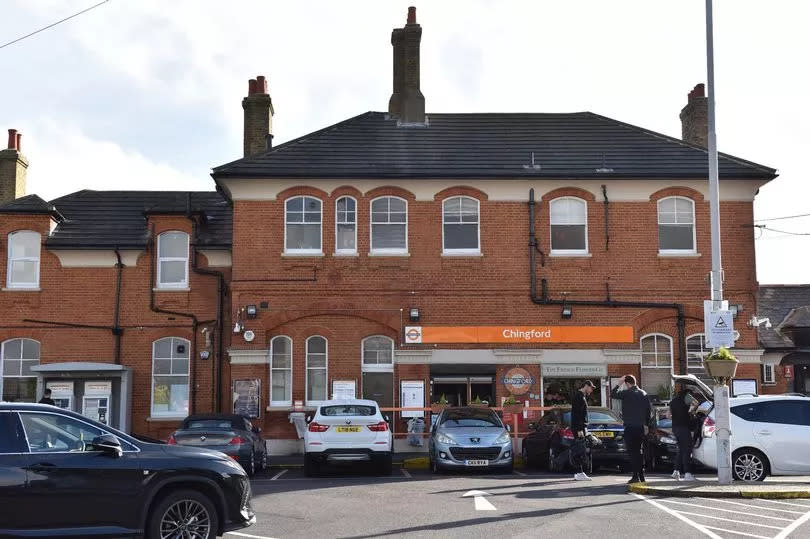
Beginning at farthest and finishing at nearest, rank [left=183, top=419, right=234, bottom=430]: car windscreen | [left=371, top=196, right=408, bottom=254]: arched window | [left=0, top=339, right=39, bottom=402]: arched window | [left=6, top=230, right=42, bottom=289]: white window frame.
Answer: [left=6, top=230, right=42, bottom=289]: white window frame < [left=0, top=339, right=39, bottom=402]: arched window < [left=371, top=196, right=408, bottom=254]: arched window < [left=183, top=419, right=234, bottom=430]: car windscreen

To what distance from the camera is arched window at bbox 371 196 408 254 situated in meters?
26.5

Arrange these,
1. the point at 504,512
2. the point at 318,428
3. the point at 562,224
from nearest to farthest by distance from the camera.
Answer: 1. the point at 504,512
2. the point at 318,428
3. the point at 562,224

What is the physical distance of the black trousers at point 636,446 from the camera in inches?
617

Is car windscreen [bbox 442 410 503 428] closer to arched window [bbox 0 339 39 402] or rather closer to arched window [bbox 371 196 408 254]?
arched window [bbox 371 196 408 254]

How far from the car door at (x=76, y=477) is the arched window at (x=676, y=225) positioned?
19.9 metres

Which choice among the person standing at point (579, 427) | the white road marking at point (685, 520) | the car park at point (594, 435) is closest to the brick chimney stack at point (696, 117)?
the car park at point (594, 435)

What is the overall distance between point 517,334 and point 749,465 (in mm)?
10163

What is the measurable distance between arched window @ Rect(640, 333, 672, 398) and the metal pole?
10395mm

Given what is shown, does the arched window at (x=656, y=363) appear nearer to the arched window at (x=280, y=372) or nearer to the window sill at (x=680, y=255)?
the window sill at (x=680, y=255)

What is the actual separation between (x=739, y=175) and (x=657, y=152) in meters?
A: 2.36

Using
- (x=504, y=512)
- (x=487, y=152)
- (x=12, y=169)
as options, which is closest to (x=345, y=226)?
(x=487, y=152)

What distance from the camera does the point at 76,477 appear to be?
9.14m


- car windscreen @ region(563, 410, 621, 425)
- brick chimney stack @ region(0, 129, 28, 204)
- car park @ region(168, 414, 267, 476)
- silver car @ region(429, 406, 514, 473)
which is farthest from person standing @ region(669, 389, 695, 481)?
brick chimney stack @ region(0, 129, 28, 204)

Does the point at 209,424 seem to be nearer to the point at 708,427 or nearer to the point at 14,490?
the point at 708,427
